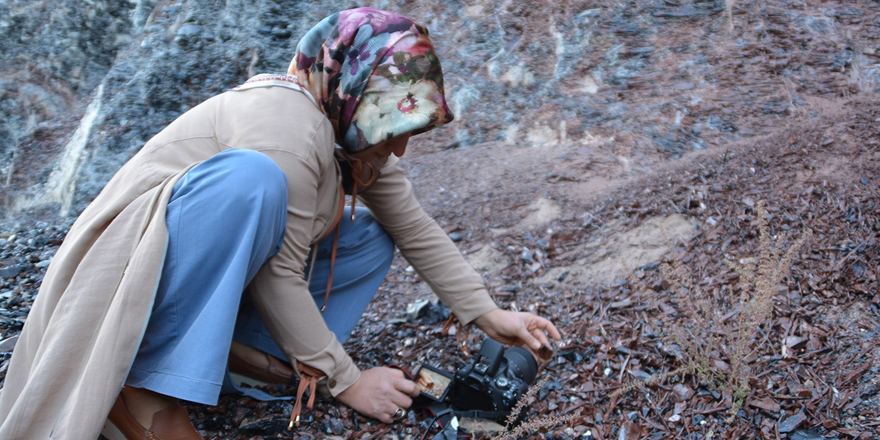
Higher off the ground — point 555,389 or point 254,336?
point 254,336

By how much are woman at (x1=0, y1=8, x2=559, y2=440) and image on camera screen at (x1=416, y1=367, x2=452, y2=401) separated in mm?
133

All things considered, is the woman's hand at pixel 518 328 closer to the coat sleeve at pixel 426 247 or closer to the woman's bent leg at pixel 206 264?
the coat sleeve at pixel 426 247

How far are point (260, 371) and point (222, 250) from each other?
2.66ft

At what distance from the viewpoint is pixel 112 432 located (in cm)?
185

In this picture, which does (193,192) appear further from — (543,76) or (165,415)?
(543,76)

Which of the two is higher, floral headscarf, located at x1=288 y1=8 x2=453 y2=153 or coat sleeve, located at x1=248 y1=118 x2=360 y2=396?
floral headscarf, located at x1=288 y1=8 x2=453 y2=153

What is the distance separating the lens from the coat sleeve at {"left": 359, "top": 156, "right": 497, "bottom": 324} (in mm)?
2516

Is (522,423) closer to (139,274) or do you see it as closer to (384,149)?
(384,149)

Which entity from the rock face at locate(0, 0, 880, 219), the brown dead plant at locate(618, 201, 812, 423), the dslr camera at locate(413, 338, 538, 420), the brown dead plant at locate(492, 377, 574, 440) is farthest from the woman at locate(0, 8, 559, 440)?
the rock face at locate(0, 0, 880, 219)

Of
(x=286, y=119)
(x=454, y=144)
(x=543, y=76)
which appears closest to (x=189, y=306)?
(x=286, y=119)

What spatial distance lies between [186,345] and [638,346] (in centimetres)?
172

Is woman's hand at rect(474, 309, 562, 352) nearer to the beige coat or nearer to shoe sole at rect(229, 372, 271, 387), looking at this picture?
the beige coat

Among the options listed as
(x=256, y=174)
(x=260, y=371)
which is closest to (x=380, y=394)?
(x=260, y=371)

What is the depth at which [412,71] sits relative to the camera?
198 centimetres
